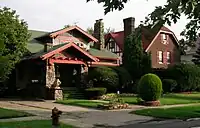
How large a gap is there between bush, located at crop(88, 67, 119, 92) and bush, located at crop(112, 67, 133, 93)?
1.42 meters

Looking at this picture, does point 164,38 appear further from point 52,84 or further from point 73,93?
point 52,84

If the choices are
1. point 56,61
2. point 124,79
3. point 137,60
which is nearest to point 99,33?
point 137,60

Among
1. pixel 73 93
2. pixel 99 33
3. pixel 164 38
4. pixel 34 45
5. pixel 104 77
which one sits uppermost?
pixel 164 38

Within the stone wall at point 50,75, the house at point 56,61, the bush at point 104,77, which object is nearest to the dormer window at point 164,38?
the house at point 56,61

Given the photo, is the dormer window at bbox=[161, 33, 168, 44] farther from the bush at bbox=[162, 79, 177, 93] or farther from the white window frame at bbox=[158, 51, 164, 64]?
the bush at bbox=[162, 79, 177, 93]

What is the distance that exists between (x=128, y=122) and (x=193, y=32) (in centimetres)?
1048

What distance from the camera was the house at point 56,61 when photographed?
101 feet

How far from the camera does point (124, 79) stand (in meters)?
36.3

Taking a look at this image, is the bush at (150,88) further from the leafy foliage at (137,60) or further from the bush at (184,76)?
the bush at (184,76)

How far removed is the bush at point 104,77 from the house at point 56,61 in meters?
0.89

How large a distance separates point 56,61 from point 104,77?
5.00 meters

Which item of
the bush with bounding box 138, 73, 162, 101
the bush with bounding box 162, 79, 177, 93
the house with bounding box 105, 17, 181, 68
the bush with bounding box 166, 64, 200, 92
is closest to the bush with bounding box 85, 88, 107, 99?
the bush with bounding box 138, 73, 162, 101

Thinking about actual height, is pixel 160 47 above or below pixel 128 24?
below

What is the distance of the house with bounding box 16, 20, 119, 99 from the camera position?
30.7 meters
